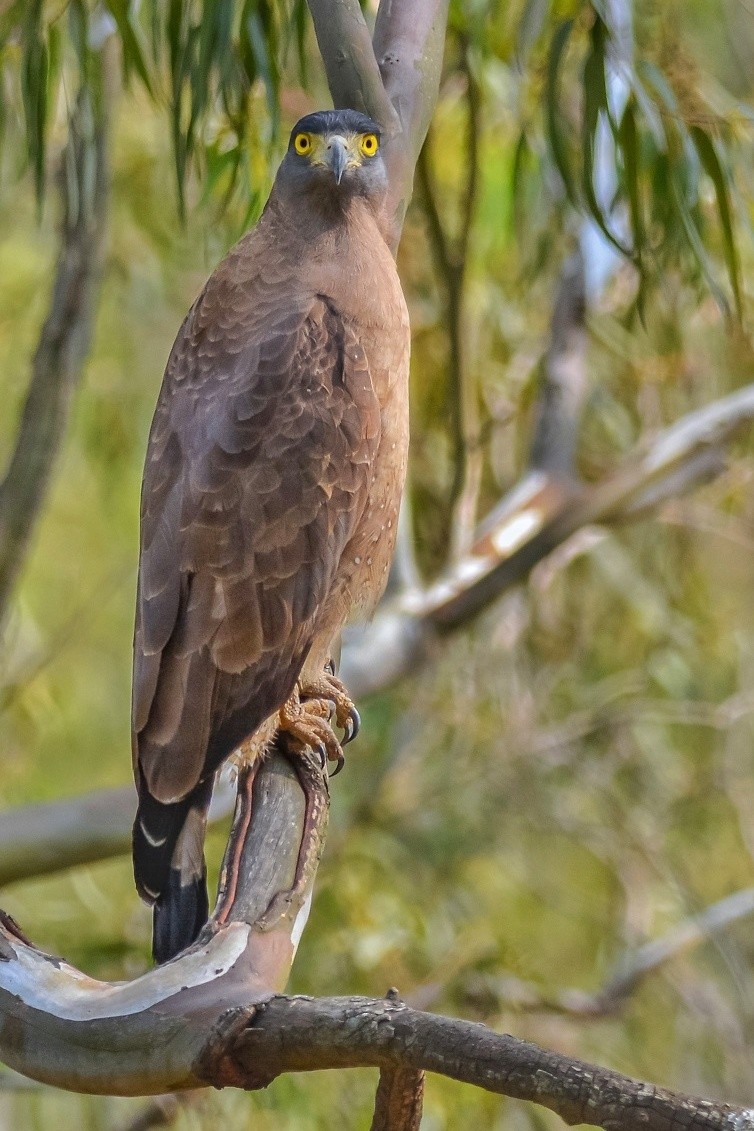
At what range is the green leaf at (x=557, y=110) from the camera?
116 inches

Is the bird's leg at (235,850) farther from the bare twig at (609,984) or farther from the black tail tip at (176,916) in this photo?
the bare twig at (609,984)

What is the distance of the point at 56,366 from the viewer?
341 cm

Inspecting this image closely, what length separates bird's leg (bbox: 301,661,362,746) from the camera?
2.71 m

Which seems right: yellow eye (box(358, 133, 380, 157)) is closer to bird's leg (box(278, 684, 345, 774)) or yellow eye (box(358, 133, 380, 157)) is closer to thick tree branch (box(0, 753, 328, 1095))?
bird's leg (box(278, 684, 345, 774))

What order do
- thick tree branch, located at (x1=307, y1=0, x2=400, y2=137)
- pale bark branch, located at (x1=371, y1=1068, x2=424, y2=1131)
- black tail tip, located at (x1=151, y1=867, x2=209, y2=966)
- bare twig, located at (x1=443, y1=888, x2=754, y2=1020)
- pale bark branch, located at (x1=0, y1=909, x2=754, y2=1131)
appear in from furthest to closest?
1. bare twig, located at (x1=443, y1=888, x2=754, y2=1020)
2. thick tree branch, located at (x1=307, y1=0, x2=400, y2=137)
3. black tail tip, located at (x1=151, y1=867, x2=209, y2=966)
4. pale bark branch, located at (x1=371, y1=1068, x2=424, y2=1131)
5. pale bark branch, located at (x1=0, y1=909, x2=754, y2=1131)

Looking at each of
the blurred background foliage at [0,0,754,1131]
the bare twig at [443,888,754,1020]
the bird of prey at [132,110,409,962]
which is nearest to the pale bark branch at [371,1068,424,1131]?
the bird of prey at [132,110,409,962]

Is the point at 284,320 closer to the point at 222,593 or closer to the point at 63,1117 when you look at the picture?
the point at 222,593

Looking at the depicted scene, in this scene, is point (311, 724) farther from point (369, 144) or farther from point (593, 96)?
point (593, 96)

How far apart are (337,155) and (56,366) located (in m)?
1.24

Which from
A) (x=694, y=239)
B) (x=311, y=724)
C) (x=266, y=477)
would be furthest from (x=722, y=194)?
(x=311, y=724)

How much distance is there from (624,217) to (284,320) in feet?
7.77

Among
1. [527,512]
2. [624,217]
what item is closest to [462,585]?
[527,512]

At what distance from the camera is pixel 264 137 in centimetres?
342

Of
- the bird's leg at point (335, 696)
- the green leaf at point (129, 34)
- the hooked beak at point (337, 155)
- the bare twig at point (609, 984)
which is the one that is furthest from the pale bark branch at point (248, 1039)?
the bare twig at point (609, 984)
